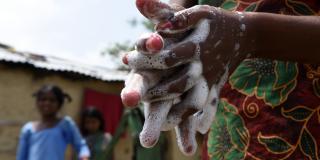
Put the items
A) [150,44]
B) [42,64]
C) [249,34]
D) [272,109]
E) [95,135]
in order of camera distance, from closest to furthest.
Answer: [150,44], [249,34], [272,109], [95,135], [42,64]

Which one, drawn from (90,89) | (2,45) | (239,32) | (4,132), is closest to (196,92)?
(239,32)

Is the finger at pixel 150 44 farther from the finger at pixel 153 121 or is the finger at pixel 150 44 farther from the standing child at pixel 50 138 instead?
the standing child at pixel 50 138

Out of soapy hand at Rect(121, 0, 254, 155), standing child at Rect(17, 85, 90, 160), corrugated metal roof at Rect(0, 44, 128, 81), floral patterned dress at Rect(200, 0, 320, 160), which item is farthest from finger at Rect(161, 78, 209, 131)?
corrugated metal roof at Rect(0, 44, 128, 81)

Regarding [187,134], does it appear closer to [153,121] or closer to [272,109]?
[153,121]

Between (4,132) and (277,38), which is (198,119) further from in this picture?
(4,132)

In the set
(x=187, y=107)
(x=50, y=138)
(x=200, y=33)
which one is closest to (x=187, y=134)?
(x=187, y=107)

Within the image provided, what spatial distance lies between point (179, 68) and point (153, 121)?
0.10 m

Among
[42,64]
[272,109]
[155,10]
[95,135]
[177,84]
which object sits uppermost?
[155,10]

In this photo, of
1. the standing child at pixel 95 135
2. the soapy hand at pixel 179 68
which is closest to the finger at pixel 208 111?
the soapy hand at pixel 179 68

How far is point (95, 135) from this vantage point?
646cm

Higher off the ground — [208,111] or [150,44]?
[150,44]

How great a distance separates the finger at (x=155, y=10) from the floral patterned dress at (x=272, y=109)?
16.6 inches

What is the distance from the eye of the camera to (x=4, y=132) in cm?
711

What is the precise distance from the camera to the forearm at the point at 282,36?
3.06ft
